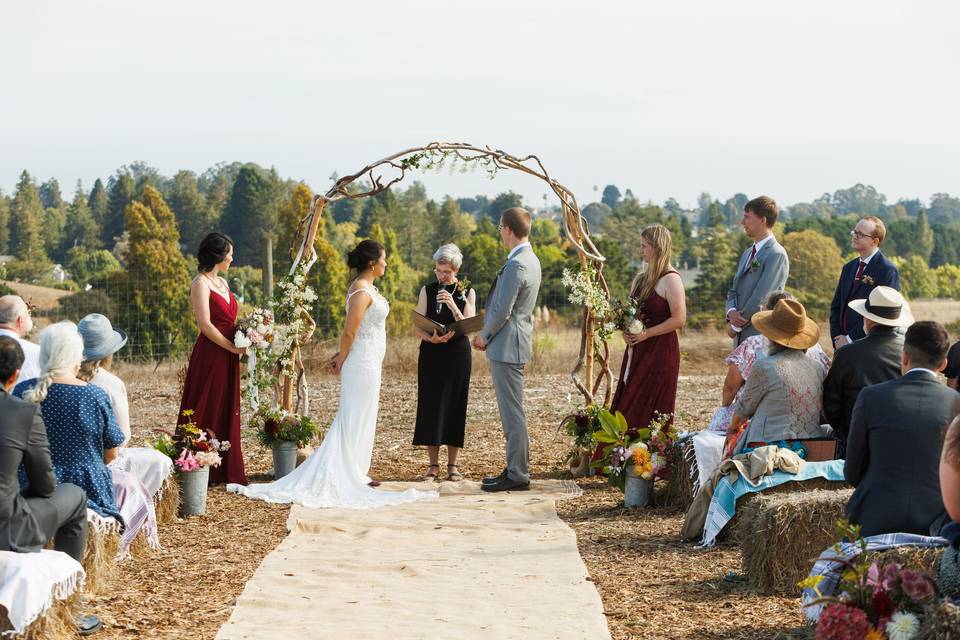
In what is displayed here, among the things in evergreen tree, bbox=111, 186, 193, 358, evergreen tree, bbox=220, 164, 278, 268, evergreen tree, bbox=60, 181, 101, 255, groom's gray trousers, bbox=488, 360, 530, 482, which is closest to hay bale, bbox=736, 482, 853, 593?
groom's gray trousers, bbox=488, 360, 530, 482

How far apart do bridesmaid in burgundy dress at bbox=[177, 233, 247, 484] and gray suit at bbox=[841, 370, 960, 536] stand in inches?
193

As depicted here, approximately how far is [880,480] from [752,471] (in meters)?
1.50

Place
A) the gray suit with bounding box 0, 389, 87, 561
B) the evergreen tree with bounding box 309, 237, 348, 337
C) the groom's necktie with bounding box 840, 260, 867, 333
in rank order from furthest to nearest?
the evergreen tree with bounding box 309, 237, 348, 337 < the groom's necktie with bounding box 840, 260, 867, 333 < the gray suit with bounding box 0, 389, 87, 561

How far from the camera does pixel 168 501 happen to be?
7316mm

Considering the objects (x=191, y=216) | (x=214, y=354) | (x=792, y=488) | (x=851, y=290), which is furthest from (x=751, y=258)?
(x=191, y=216)

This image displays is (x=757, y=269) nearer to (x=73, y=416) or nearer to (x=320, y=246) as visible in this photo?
(x=73, y=416)

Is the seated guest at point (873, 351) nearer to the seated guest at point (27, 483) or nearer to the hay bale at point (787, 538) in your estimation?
the hay bale at point (787, 538)

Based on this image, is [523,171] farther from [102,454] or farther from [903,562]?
[903,562]

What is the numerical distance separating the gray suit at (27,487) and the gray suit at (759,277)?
204 inches

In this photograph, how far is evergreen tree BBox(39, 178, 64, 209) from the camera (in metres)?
102

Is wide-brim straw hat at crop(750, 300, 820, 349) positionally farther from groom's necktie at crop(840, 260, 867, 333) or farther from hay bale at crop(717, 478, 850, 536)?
groom's necktie at crop(840, 260, 867, 333)

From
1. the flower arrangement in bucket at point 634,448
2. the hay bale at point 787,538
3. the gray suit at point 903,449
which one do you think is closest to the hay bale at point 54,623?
the hay bale at point 787,538

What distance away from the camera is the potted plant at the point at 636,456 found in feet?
25.3

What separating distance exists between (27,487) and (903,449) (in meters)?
3.73
